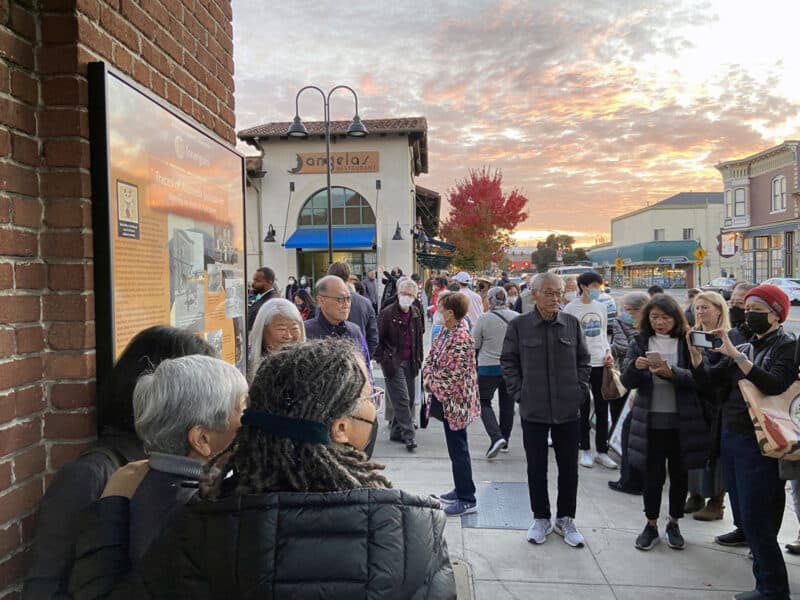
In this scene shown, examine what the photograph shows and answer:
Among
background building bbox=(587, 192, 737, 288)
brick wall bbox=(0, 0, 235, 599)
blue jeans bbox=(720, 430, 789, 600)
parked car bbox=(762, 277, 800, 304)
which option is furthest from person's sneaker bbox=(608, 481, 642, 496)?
background building bbox=(587, 192, 737, 288)

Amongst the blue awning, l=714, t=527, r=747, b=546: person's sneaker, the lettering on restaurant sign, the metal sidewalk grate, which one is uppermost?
the lettering on restaurant sign

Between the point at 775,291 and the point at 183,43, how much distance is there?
3.84 m

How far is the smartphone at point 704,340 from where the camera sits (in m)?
3.71

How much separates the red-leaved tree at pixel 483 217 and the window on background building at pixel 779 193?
21404mm

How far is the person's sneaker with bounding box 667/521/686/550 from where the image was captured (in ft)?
13.3

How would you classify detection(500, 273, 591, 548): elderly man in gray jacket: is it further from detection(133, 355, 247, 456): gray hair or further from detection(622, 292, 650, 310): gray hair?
detection(133, 355, 247, 456): gray hair

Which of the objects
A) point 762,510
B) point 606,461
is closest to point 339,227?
point 606,461

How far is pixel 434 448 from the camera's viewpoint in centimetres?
647

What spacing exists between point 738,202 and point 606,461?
164ft

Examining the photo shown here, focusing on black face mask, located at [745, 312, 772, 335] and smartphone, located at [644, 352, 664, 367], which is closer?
black face mask, located at [745, 312, 772, 335]

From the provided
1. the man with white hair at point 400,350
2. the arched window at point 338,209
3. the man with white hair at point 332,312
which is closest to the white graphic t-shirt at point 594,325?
the man with white hair at point 400,350

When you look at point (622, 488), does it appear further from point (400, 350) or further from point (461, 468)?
point (400, 350)

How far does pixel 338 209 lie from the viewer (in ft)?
83.9

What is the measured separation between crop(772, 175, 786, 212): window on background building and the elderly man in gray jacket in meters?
46.6
